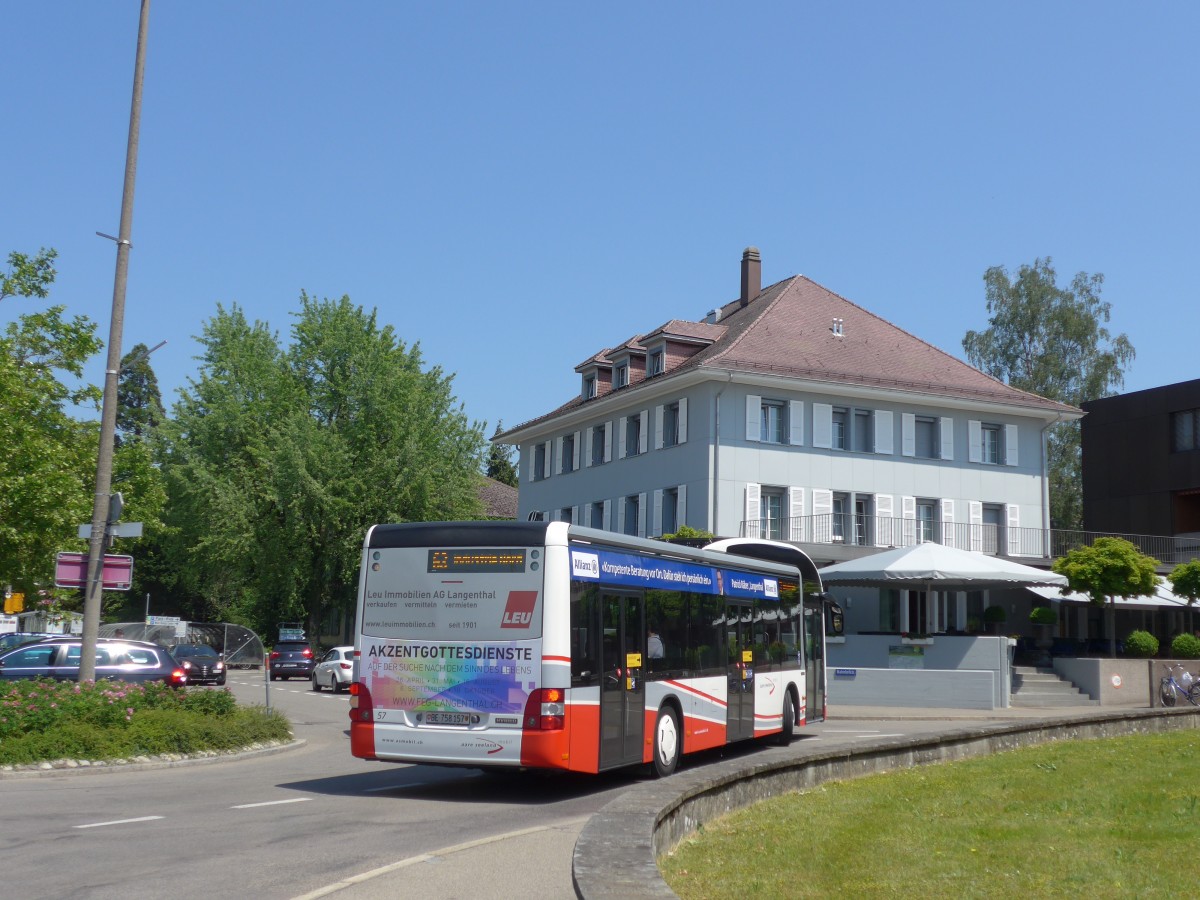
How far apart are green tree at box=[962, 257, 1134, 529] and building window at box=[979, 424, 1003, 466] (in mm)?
18186

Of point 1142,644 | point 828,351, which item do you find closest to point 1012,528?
point 828,351

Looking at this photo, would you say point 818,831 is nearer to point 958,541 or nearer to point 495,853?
point 495,853

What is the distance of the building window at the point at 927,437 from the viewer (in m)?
52.1

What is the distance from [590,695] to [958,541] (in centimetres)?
3860

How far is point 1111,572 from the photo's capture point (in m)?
37.3

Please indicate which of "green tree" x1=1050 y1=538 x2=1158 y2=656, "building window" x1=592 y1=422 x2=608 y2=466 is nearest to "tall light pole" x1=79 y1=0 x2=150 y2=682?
"green tree" x1=1050 y1=538 x2=1158 y2=656

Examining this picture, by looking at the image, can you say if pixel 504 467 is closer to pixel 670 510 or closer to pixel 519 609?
pixel 670 510

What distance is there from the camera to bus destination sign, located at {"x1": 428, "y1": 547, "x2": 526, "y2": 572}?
46.8 feet

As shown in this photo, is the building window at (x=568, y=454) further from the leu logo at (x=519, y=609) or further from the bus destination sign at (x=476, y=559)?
the leu logo at (x=519, y=609)

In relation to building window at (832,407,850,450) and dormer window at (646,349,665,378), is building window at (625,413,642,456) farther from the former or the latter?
building window at (832,407,850,450)

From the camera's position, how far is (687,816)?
34.1 feet

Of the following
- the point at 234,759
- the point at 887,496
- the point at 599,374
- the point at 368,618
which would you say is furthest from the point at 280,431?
the point at 368,618

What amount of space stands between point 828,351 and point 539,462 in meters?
15.1

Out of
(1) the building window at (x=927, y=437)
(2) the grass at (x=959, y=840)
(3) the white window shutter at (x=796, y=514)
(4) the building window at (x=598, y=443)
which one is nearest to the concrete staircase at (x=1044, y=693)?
(3) the white window shutter at (x=796, y=514)
